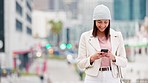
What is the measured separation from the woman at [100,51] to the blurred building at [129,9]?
308 feet

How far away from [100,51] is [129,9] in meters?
97.8

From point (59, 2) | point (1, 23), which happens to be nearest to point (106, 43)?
point (1, 23)

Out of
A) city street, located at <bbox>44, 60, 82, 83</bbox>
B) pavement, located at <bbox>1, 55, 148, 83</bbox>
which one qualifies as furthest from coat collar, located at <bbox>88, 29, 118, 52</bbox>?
city street, located at <bbox>44, 60, 82, 83</bbox>

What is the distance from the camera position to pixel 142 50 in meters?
33.8

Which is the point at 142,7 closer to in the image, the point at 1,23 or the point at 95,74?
the point at 1,23

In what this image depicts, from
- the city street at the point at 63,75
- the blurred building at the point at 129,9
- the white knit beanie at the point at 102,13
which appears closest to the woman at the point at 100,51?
the white knit beanie at the point at 102,13

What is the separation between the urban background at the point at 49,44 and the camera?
70.3 feet

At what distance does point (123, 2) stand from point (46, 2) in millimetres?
76470

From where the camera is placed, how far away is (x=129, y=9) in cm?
9956

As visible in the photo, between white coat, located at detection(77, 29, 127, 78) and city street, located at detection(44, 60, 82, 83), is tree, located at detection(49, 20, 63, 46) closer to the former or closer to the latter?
city street, located at detection(44, 60, 82, 83)

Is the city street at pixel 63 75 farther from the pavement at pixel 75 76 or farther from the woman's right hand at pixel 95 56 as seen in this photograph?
the woman's right hand at pixel 95 56

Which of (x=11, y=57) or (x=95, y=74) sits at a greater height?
(x=95, y=74)

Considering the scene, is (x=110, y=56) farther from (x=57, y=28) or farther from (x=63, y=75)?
(x=57, y=28)

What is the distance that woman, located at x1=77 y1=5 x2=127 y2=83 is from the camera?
8.16 ft
